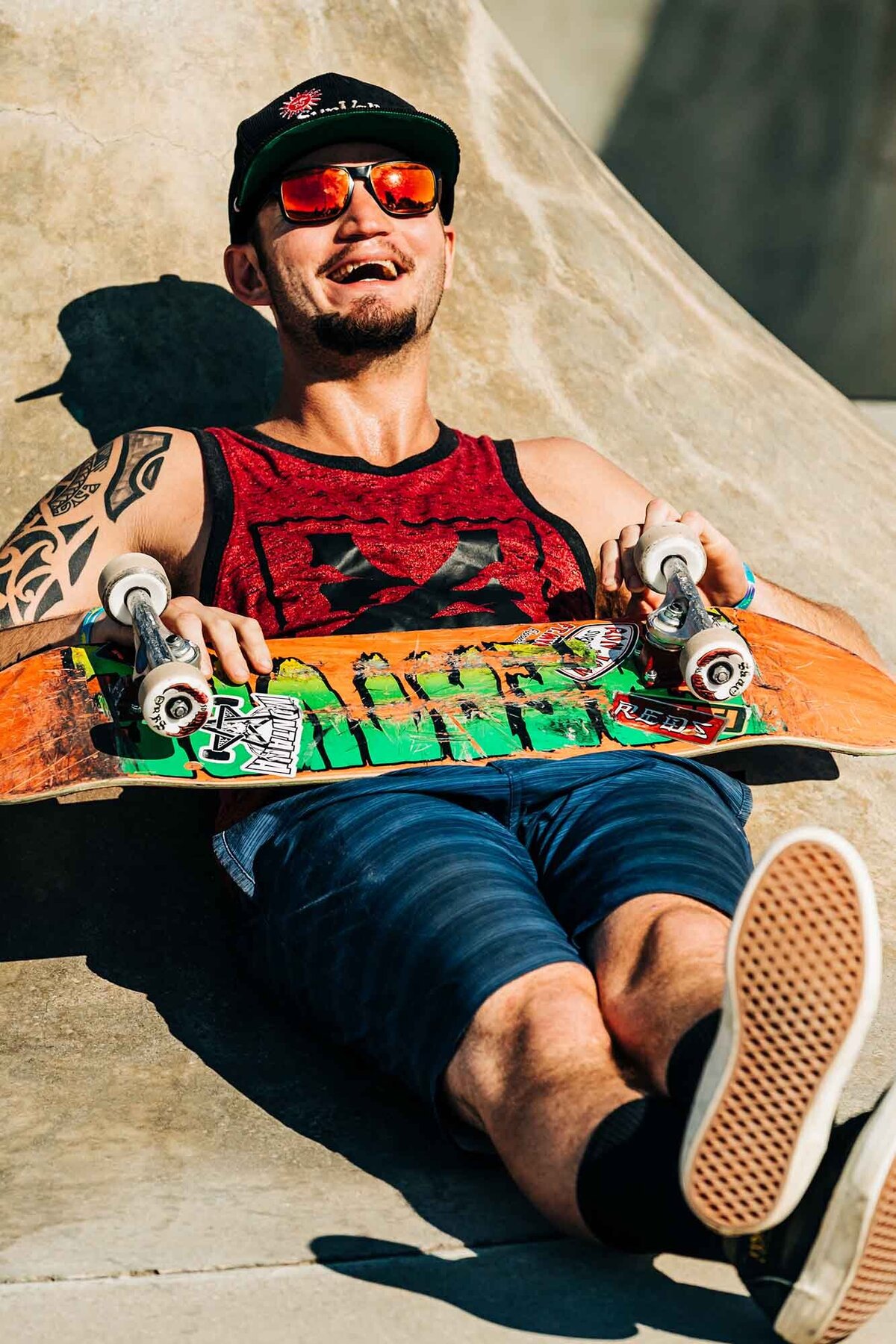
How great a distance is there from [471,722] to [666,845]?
21.4 inches

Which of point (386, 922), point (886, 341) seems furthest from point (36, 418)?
point (886, 341)

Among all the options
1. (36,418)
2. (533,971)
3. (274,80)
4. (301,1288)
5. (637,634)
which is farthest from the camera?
(274,80)

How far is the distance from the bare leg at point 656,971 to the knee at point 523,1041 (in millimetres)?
55

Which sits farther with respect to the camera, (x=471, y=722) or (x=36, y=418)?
(x=36, y=418)

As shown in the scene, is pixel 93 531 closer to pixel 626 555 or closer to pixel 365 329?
pixel 365 329

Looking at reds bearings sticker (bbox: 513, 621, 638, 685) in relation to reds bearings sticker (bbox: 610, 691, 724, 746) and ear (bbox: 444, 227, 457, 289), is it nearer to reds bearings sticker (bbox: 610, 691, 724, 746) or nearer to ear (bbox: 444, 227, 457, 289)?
reds bearings sticker (bbox: 610, 691, 724, 746)

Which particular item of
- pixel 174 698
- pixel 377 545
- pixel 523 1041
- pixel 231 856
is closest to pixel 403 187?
pixel 377 545

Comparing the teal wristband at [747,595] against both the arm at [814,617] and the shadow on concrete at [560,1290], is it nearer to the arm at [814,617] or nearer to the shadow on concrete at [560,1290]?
the arm at [814,617]

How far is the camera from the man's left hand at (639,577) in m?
3.06

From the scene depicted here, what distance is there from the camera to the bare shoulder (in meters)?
3.51

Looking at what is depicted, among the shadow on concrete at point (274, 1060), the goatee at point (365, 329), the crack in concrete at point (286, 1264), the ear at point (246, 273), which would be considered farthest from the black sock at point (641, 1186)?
the ear at point (246, 273)

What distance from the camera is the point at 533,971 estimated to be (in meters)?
2.14

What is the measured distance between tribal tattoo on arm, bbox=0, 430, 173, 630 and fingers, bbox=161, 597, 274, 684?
1.62 feet

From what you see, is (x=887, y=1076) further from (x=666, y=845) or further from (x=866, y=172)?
(x=866, y=172)
